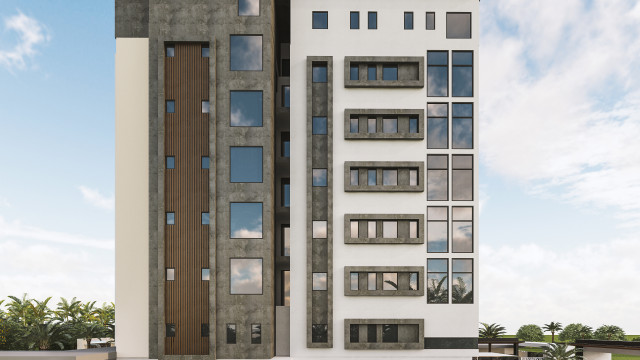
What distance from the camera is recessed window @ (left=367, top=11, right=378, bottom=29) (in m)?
27.9

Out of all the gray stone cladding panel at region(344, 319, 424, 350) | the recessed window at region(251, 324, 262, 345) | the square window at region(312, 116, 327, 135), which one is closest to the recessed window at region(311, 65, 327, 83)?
the square window at region(312, 116, 327, 135)

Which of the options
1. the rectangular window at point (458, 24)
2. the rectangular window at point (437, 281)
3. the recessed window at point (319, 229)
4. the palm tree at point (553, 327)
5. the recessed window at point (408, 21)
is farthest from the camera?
the palm tree at point (553, 327)

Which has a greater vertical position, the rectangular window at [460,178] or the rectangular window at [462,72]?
the rectangular window at [462,72]

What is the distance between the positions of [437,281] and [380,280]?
3390 mm

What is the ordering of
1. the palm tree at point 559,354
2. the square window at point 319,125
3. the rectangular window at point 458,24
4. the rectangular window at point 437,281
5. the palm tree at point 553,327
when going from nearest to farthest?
the rectangular window at point 437,281 < the square window at point 319,125 < the rectangular window at point 458,24 < the palm tree at point 559,354 < the palm tree at point 553,327

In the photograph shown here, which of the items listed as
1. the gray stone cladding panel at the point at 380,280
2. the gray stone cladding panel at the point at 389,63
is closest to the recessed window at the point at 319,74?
the gray stone cladding panel at the point at 389,63

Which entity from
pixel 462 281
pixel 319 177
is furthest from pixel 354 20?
Answer: pixel 462 281

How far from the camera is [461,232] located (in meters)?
27.3

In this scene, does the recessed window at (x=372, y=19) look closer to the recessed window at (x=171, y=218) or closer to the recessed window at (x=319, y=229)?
the recessed window at (x=319, y=229)

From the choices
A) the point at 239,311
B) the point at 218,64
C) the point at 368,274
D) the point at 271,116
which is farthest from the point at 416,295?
the point at 218,64

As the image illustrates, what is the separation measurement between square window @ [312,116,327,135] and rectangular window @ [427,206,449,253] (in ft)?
25.8

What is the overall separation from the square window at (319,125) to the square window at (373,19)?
6412 mm

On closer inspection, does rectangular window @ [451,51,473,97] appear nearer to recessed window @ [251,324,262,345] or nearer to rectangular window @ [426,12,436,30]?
rectangular window @ [426,12,436,30]

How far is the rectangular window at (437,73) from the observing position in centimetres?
2788
